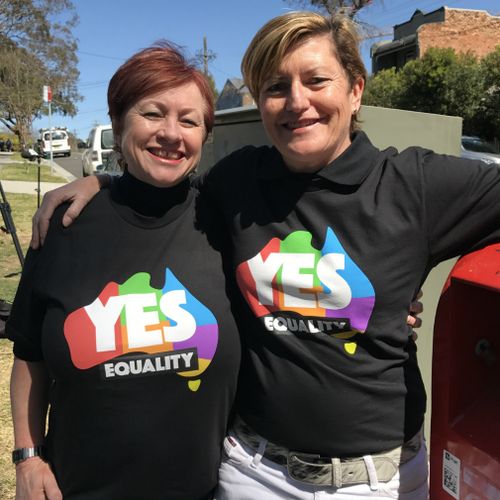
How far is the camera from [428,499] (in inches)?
60.1

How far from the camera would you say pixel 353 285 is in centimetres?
139

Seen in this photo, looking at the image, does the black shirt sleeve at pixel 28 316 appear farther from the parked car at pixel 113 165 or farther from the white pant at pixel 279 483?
the white pant at pixel 279 483

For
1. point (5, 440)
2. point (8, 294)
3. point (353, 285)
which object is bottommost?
point (5, 440)

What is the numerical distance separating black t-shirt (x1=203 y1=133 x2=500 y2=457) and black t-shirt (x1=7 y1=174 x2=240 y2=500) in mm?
156

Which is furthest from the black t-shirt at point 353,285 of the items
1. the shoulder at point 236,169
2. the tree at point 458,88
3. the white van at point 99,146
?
the tree at point 458,88

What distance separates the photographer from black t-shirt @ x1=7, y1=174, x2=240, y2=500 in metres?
1.43

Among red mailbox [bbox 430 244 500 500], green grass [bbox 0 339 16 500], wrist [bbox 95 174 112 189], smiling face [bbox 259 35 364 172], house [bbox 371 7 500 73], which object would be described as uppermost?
house [bbox 371 7 500 73]

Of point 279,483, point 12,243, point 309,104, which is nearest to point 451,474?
point 279,483

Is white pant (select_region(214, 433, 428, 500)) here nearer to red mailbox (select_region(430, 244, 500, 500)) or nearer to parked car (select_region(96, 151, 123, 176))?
red mailbox (select_region(430, 244, 500, 500))

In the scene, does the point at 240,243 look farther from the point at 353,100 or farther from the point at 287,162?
the point at 353,100

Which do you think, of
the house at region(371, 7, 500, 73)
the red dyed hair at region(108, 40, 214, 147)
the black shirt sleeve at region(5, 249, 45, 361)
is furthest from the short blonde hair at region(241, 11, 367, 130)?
the house at region(371, 7, 500, 73)

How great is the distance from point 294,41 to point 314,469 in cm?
115

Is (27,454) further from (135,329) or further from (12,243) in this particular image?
(12,243)

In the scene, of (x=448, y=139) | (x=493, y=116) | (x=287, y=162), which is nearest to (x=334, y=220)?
(x=287, y=162)
